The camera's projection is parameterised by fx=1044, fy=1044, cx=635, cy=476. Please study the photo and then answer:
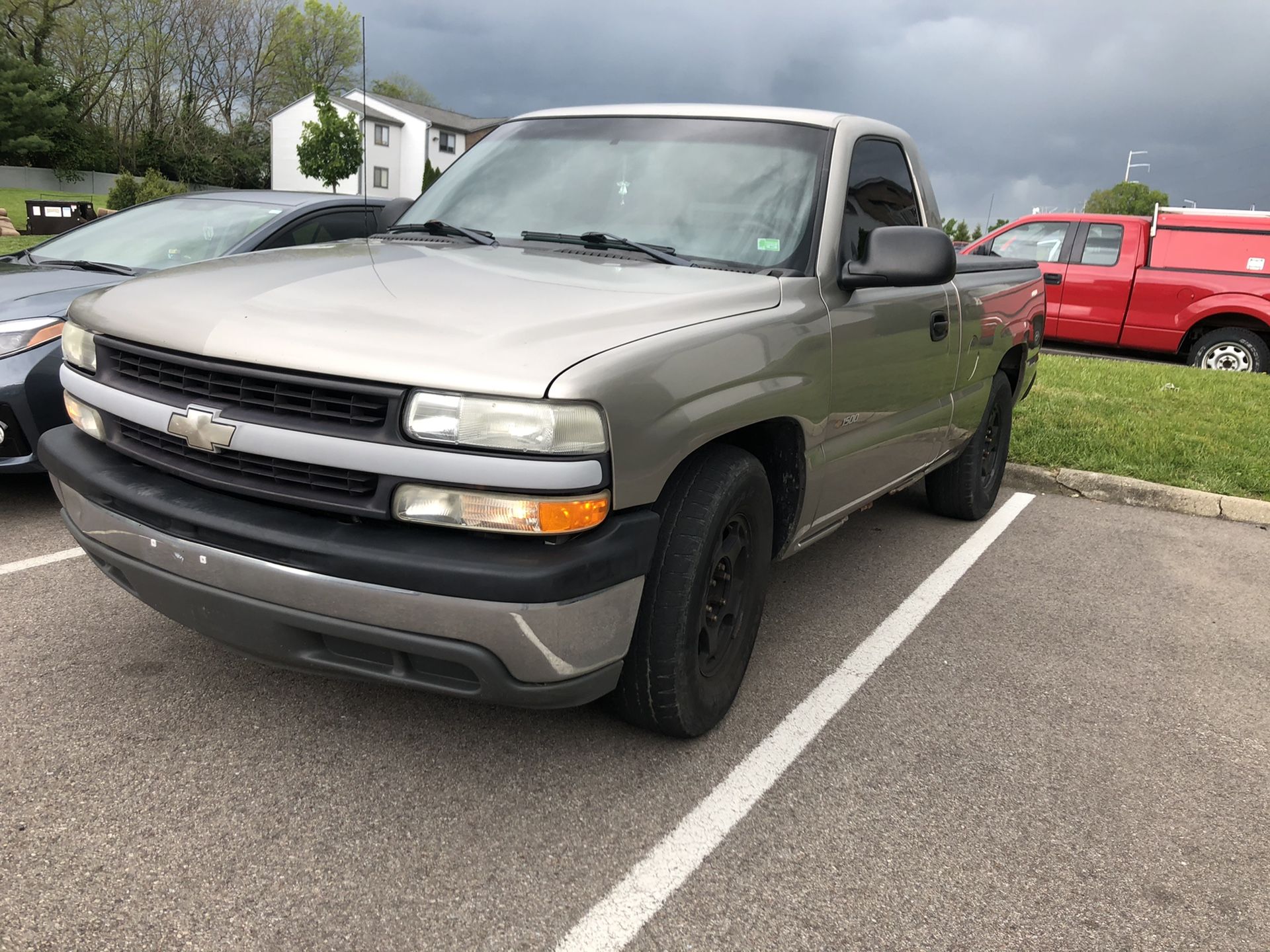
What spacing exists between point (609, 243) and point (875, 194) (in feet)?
3.91

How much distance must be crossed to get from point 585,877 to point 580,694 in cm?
41

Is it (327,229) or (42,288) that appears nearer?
(42,288)

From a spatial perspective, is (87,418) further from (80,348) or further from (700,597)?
(700,597)

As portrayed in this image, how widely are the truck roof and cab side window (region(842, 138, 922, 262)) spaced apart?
0.57 ft

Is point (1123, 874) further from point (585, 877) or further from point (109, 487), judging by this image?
point (109, 487)

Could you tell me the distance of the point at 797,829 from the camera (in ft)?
8.74

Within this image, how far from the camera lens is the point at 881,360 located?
3691 mm

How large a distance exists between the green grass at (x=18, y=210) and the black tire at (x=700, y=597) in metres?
8.83

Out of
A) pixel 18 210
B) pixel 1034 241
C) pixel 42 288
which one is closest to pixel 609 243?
pixel 42 288

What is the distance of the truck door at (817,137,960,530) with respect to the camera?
11.3ft

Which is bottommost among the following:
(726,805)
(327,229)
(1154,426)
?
(726,805)

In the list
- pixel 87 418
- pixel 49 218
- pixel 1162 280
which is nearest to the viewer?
pixel 87 418

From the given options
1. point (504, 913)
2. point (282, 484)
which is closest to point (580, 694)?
point (504, 913)

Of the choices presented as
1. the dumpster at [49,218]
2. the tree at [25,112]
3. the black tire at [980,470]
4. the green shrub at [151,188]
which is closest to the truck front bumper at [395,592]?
the black tire at [980,470]
